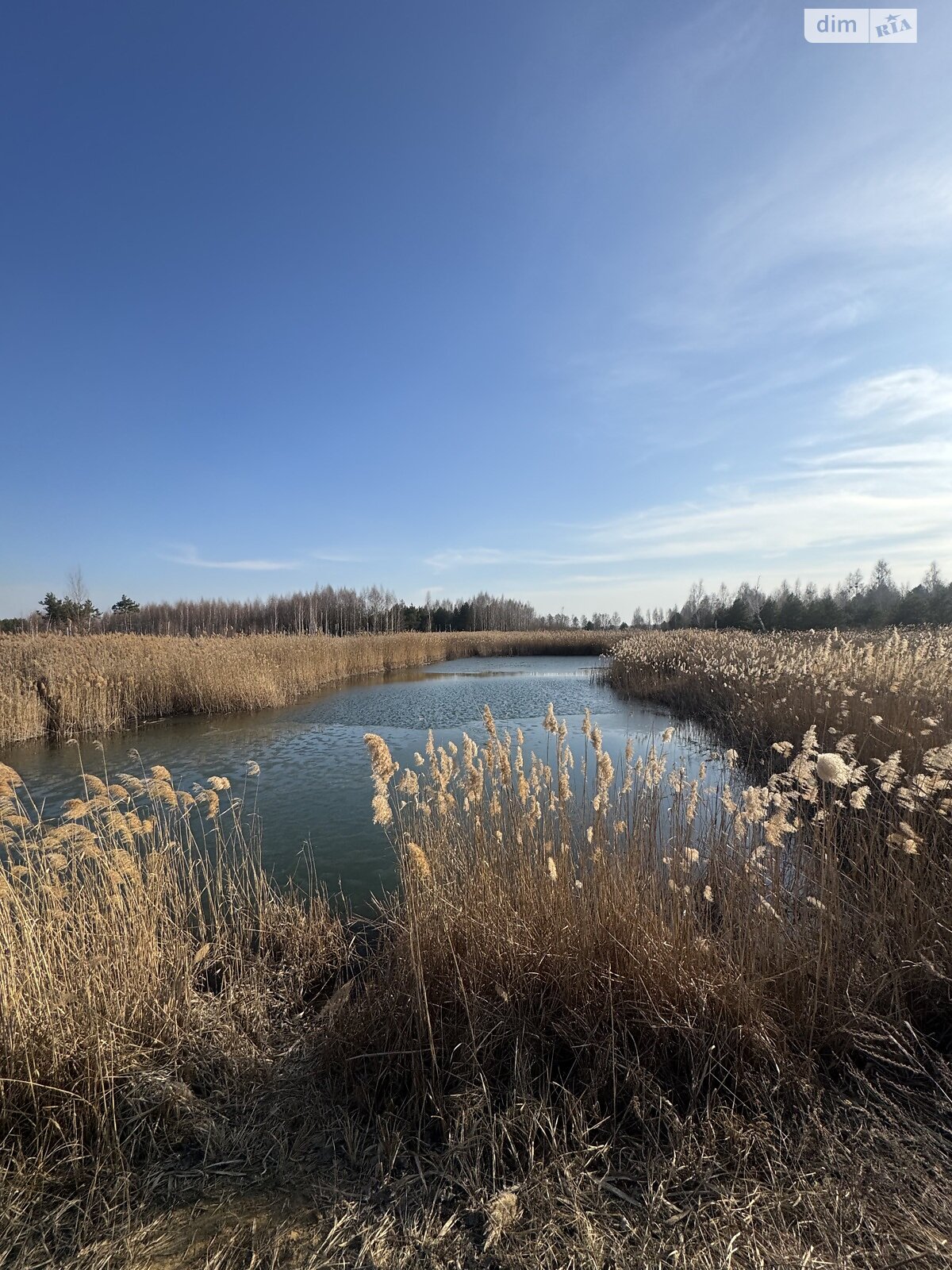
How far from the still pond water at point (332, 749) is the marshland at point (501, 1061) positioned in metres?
2.11

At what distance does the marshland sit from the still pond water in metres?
2.11

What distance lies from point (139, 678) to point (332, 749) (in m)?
6.12

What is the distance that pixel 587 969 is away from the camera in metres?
2.46

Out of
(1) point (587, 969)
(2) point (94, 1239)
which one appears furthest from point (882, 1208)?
(2) point (94, 1239)

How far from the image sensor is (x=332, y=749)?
10047mm

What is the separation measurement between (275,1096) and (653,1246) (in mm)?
1527

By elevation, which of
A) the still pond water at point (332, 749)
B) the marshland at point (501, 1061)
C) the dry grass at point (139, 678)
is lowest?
the still pond water at point (332, 749)

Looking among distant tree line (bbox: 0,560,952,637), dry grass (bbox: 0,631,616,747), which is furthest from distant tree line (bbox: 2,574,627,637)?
dry grass (bbox: 0,631,616,747)

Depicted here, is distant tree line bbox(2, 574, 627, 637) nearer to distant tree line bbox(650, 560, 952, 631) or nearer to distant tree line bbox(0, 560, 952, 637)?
distant tree line bbox(0, 560, 952, 637)

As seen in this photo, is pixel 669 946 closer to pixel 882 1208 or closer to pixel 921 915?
pixel 882 1208

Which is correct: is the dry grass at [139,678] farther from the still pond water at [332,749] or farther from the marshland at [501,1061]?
the marshland at [501,1061]

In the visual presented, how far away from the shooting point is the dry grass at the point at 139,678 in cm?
1111

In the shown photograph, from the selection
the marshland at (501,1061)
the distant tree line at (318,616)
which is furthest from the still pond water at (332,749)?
the distant tree line at (318,616)

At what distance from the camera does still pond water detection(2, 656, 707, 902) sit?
5.87m
